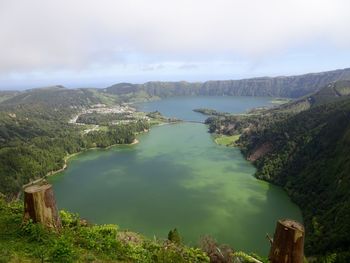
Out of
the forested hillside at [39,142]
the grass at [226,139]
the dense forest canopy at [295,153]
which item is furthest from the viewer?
the grass at [226,139]

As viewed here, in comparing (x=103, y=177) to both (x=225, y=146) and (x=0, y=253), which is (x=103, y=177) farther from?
(x=0, y=253)

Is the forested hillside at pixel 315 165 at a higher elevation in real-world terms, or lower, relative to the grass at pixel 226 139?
higher

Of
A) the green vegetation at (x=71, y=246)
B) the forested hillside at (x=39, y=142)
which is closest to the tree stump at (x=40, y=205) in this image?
the green vegetation at (x=71, y=246)

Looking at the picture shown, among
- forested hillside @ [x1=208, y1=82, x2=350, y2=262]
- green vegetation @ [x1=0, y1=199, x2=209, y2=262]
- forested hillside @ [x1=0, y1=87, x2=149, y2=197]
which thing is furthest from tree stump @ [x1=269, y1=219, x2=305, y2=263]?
forested hillside @ [x1=0, y1=87, x2=149, y2=197]

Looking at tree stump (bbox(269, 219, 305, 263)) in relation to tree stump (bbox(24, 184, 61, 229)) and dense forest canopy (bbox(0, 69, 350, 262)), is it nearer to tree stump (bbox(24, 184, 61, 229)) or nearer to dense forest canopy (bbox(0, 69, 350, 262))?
dense forest canopy (bbox(0, 69, 350, 262))

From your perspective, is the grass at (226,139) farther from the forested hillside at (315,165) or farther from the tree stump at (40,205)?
the tree stump at (40,205)
